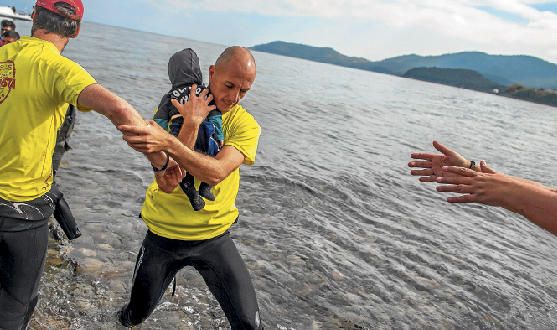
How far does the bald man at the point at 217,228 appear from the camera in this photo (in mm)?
3723

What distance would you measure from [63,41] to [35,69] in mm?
463

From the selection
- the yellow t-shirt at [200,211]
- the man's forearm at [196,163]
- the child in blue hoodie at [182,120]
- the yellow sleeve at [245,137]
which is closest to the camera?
the man's forearm at [196,163]

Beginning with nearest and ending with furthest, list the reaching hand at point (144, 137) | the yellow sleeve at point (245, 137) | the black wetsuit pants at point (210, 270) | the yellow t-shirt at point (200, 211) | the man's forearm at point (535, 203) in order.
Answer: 1. the reaching hand at point (144, 137)
2. the man's forearm at point (535, 203)
3. the yellow sleeve at point (245, 137)
4. the yellow t-shirt at point (200, 211)
5. the black wetsuit pants at point (210, 270)

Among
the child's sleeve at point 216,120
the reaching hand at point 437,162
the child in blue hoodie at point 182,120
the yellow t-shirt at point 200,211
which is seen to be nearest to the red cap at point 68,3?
the child in blue hoodie at point 182,120

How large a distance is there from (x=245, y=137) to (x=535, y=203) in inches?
93.4

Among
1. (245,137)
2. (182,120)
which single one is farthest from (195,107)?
(245,137)

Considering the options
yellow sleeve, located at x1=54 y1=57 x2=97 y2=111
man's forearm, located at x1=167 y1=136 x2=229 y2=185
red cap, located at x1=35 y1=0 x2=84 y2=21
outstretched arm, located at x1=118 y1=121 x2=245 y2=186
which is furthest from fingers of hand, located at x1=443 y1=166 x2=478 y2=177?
red cap, located at x1=35 y1=0 x2=84 y2=21

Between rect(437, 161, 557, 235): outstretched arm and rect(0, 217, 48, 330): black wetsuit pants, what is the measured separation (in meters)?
3.48

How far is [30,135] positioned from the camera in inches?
133

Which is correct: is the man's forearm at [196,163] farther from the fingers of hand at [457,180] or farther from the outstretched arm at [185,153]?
the fingers of hand at [457,180]

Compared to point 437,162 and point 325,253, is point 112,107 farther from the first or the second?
point 325,253

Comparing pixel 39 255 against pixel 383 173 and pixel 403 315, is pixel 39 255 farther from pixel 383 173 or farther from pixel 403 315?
pixel 383 173

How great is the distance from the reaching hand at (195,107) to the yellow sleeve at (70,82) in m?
0.64

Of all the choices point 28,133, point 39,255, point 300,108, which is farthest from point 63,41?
point 300,108
